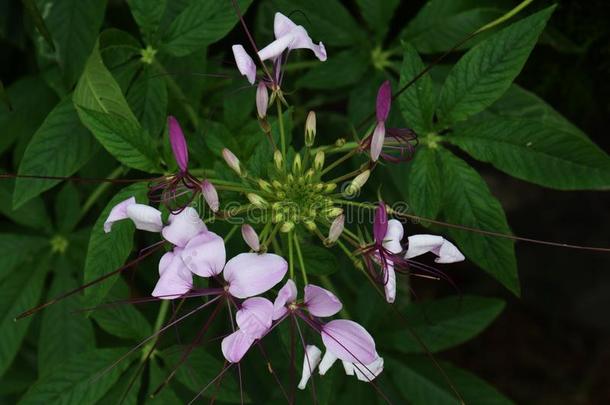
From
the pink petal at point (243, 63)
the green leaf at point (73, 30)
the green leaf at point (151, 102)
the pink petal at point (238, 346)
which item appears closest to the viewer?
the pink petal at point (238, 346)

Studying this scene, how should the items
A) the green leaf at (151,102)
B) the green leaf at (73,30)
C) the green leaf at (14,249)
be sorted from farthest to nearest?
1. the green leaf at (14,249)
2. the green leaf at (73,30)
3. the green leaf at (151,102)

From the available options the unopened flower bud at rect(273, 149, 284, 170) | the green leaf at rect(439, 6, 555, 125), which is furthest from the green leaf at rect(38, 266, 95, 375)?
the green leaf at rect(439, 6, 555, 125)

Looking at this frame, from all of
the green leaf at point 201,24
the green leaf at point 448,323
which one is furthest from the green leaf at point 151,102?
the green leaf at point 448,323

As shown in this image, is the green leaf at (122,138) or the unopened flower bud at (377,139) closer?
the unopened flower bud at (377,139)

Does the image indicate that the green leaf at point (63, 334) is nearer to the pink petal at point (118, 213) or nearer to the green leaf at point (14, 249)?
the green leaf at point (14, 249)

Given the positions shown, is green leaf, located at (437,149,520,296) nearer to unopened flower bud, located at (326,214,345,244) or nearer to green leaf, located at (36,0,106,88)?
unopened flower bud, located at (326,214,345,244)

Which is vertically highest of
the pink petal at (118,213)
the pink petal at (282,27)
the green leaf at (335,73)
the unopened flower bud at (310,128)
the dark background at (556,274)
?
the pink petal at (282,27)

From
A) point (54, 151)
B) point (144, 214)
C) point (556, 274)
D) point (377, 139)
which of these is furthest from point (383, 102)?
point (556, 274)

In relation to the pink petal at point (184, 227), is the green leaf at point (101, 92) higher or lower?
higher
